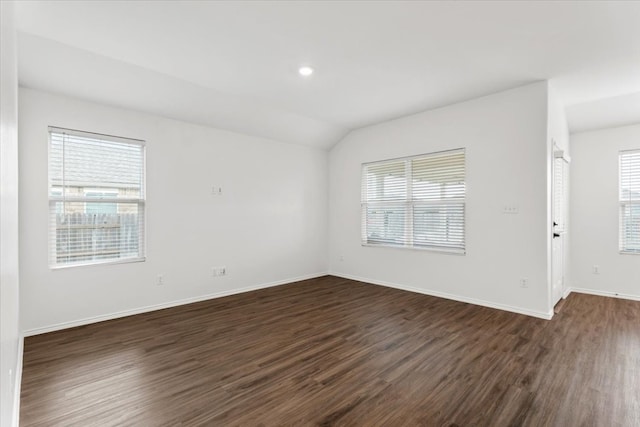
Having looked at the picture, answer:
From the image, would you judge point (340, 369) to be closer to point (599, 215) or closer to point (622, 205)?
point (599, 215)

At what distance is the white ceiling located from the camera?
2389 mm

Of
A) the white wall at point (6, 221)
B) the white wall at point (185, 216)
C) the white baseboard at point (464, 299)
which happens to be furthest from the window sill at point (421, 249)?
the white wall at point (6, 221)

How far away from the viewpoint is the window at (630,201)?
446 cm

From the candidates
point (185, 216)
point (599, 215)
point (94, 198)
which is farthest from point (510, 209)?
point (94, 198)

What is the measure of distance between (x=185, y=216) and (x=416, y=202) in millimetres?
3558

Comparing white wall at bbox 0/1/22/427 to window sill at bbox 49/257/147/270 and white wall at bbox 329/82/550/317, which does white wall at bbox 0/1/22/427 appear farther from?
white wall at bbox 329/82/550/317

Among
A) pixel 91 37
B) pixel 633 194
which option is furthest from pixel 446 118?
pixel 91 37

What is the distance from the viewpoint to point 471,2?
227cm

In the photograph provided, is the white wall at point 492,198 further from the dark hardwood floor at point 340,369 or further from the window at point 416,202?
the dark hardwood floor at point 340,369

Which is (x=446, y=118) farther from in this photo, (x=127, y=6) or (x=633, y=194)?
(x=127, y=6)

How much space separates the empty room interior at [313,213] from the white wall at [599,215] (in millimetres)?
29

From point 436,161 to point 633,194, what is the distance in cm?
283

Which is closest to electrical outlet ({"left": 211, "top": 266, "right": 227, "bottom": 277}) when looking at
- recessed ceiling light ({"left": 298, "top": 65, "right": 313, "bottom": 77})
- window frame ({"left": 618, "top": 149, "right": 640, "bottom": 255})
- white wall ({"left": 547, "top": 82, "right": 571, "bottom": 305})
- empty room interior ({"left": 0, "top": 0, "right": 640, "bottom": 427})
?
empty room interior ({"left": 0, "top": 0, "right": 640, "bottom": 427})

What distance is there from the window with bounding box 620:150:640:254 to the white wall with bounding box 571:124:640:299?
73 millimetres
